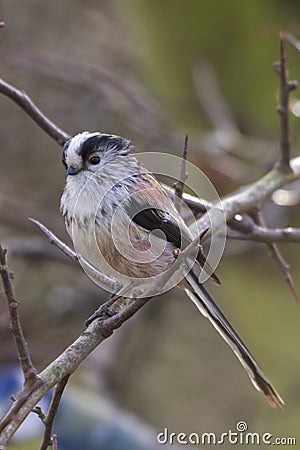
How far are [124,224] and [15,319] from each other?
1.81 ft

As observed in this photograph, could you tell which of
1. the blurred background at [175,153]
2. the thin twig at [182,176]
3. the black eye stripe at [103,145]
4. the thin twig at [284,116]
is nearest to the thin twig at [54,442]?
the thin twig at [182,176]

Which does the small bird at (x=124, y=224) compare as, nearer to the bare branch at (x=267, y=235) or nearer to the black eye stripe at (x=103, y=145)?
the black eye stripe at (x=103, y=145)

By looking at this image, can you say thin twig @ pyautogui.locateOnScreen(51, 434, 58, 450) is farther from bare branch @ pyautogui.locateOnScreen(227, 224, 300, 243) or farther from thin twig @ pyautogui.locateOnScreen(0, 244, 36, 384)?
bare branch @ pyautogui.locateOnScreen(227, 224, 300, 243)

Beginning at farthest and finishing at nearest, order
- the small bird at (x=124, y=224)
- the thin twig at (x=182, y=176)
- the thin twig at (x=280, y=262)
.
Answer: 1. the thin twig at (x=280, y=262)
2. the small bird at (x=124, y=224)
3. the thin twig at (x=182, y=176)

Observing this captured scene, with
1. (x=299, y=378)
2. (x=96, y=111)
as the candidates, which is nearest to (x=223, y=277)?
(x=299, y=378)

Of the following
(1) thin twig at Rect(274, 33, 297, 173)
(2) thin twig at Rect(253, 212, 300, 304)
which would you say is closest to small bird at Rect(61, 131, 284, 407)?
(2) thin twig at Rect(253, 212, 300, 304)

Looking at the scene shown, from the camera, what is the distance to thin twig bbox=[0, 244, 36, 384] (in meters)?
1.45

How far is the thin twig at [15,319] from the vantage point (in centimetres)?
145

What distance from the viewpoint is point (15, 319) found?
1465mm

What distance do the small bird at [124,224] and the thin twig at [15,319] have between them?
449mm

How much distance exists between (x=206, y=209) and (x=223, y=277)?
2.14m

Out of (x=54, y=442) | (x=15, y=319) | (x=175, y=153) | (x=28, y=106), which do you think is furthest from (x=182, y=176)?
(x=175, y=153)

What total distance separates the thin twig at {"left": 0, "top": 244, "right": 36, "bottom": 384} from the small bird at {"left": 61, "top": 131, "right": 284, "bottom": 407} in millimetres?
449

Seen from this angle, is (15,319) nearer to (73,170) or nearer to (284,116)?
(73,170)
